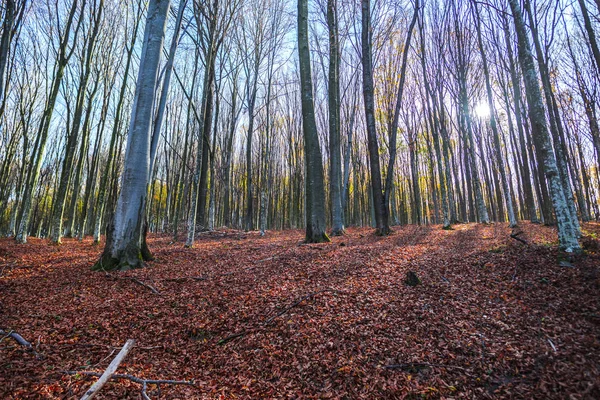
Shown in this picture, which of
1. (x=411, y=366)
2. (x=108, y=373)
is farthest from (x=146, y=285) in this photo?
(x=411, y=366)

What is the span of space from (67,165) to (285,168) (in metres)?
18.5

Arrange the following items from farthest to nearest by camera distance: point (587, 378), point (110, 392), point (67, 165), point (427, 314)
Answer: point (67, 165), point (427, 314), point (110, 392), point (587, 378)

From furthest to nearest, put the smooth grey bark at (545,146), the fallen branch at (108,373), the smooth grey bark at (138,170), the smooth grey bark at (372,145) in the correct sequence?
the smooth grey bark at (372,145)
the smooth grey bark at (138,170)
the smooth grey bark at (545,146)
the fallen branch at (108,373)

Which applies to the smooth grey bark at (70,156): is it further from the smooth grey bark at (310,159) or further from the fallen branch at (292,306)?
the fallen branch at (292,306)

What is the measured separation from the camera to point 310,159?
8.12m

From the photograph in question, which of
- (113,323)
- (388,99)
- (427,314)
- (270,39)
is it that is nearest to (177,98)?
(270,39)

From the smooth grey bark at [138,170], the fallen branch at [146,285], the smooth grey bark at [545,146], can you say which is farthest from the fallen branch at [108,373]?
the smooth grey bark at [545,146]

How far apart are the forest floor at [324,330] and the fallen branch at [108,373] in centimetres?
11

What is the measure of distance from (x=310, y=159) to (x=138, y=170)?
181 inches

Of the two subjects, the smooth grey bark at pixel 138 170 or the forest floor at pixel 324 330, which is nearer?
the forest floor at pixel 324 330

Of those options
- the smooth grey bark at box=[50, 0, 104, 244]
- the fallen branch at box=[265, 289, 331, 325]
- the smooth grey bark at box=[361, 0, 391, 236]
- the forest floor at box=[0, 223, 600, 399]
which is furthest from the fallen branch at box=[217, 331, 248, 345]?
the smooth grey bark at box=[50, 0, 104, 244]

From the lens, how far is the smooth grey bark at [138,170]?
5.22 metres

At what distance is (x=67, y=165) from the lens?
10.7 meters

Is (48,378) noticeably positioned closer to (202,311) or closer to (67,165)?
(202,311)
